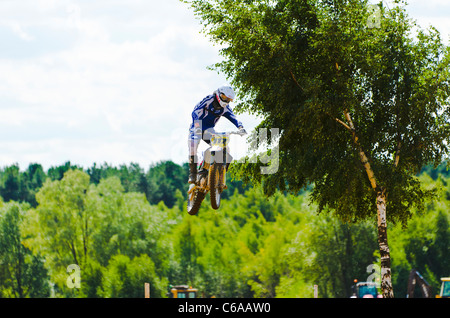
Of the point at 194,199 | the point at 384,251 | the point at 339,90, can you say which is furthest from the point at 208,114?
the point at 384,251

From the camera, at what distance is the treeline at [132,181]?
5172 inches

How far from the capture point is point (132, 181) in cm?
13862

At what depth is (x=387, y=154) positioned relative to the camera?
23953 mm

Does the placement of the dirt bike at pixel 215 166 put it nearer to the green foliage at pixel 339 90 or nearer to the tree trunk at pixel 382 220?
the green foliage at pixel 339 90

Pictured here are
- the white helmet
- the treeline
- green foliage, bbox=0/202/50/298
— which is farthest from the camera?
the treeline

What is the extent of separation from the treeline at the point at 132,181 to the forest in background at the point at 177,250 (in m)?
39.0

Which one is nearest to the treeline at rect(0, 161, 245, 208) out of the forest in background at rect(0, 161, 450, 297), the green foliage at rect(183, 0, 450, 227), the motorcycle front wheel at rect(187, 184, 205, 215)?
the forest in background at rect(0, 161, 450, 297)

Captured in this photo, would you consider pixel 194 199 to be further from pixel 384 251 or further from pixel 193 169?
pixel 384 251

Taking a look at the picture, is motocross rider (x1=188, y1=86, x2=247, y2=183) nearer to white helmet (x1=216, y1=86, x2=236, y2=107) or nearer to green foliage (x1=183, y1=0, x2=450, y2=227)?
white helmet (x1=216, y1=86, x2=236, y2=107)

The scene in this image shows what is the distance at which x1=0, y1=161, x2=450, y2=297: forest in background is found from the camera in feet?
212

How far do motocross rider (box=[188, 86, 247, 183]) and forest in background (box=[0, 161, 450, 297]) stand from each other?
1797 inches

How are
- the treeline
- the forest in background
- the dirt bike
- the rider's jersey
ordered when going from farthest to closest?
the treeline → the forest in background → the rider's jersey → the dirt bike

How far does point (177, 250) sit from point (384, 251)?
61.4m
